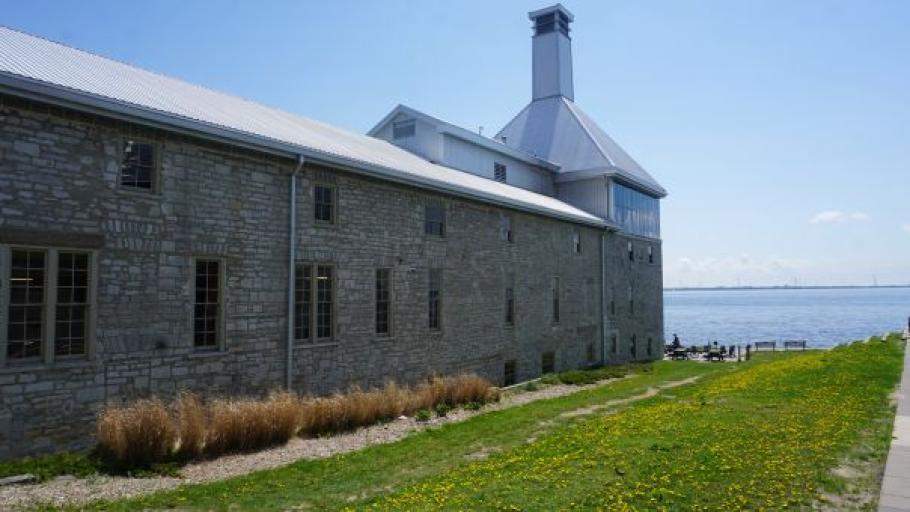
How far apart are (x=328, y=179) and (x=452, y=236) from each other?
562 cm

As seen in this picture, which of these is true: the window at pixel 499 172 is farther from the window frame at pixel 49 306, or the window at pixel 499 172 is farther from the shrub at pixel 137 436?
the shrub at pixel 137 436

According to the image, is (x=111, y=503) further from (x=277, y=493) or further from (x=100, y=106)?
(x=100, y=106)

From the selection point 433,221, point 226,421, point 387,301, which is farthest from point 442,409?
point 433,221

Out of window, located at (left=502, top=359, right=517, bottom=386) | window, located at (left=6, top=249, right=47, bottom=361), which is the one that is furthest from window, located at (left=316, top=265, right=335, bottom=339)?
window, located at (left=502, top=359, right=517, bottom=386)

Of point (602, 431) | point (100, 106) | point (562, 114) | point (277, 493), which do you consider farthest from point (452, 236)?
point (562, 114)

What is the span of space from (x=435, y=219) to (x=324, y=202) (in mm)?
4736

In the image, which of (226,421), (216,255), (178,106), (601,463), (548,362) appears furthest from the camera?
(548,362)

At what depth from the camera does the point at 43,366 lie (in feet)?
35.0

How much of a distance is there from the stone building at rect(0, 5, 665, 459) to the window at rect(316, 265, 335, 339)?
0.04 meters

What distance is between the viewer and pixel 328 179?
52.2ft

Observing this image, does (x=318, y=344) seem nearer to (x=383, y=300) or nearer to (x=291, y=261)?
(x=291, y=261)

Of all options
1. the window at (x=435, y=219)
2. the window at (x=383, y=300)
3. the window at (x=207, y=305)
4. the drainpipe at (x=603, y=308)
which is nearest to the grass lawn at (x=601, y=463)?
the window at (x=383, y=300)

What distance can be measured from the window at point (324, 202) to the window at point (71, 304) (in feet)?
18.0

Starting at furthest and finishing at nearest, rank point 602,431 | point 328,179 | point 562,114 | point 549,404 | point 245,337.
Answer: point 562,114 → point 549,404 → point 328,179 → point 245,337 → point 602,431
